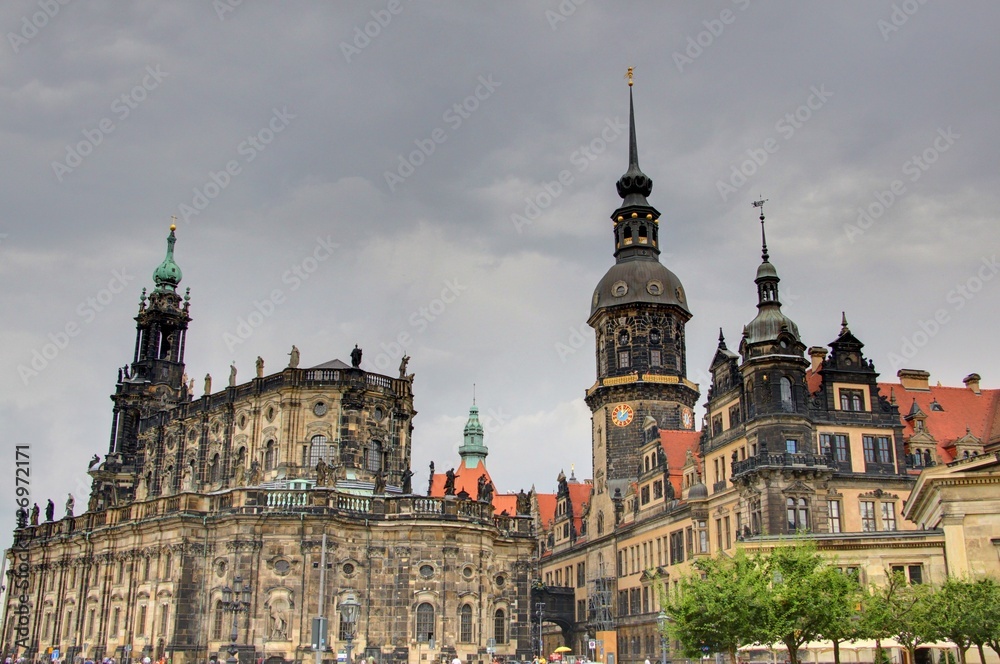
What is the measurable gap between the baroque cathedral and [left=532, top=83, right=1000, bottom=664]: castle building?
0.15 m

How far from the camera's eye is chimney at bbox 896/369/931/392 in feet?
195

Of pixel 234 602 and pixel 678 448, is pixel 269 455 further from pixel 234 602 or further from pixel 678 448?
pixel 678 448

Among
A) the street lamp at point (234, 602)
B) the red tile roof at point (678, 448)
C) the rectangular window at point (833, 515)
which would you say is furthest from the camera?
the red tile roof at point (678, 448)

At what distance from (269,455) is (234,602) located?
20.9 meters

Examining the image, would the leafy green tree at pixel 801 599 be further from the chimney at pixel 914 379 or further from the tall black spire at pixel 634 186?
the tall black spire at pixel 634 186

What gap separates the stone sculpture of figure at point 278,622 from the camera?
49844mm

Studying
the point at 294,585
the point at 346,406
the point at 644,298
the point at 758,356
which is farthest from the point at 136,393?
the point at 758,356

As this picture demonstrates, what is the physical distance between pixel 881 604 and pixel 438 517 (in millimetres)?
25398

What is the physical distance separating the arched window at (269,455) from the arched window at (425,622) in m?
13.5

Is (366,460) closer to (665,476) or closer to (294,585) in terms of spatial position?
(294,585)

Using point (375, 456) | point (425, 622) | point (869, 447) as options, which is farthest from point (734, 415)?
point (375, 456)

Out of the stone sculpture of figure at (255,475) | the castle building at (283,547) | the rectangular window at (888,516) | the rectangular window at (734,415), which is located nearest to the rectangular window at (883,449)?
the rectangular window at (888,516)

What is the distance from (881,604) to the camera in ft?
109

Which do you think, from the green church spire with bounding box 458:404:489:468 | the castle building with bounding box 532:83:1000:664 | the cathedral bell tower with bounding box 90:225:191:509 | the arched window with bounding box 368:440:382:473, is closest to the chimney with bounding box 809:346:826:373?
the castle building with bounding box 532:83:1000:664
